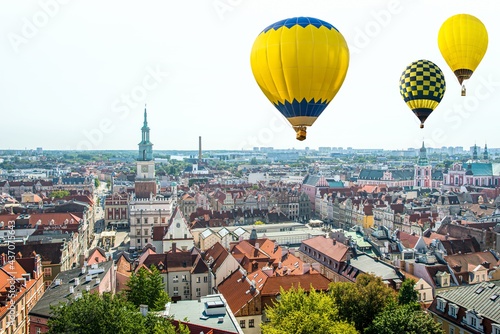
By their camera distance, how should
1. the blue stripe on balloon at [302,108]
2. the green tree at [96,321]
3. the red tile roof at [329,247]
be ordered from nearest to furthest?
the green tree at [96,321], the blue stripe on balloon at [302,108], the red tile roof at [329,247]

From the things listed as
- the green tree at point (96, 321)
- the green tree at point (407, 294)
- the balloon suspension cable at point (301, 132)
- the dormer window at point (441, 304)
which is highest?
the balloon suspension cable at point (301, 132)

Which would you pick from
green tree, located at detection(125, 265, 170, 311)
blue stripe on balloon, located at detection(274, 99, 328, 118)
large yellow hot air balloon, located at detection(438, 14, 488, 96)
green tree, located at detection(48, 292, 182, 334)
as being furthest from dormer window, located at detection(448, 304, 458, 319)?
green tree, located at detection(125, 265, 170, 311)

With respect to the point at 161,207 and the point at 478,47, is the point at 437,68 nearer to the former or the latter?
the point at 478,47

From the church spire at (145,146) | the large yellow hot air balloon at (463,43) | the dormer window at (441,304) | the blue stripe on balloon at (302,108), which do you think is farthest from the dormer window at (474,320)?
the church spire at (145,146)

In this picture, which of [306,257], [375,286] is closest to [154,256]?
[306,257]

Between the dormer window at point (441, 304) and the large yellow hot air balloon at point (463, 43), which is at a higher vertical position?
the large yellow hot air balloon at point (463, 43)

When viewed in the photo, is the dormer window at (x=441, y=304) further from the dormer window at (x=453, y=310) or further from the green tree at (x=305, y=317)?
the green tree at (x=305, y=317)
